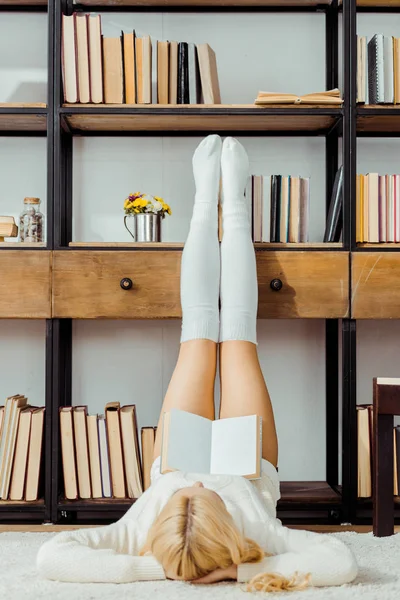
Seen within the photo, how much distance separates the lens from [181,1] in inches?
92.4

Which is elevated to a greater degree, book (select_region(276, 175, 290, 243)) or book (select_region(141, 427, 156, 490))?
book (select_region(276, 175, 290, 243))

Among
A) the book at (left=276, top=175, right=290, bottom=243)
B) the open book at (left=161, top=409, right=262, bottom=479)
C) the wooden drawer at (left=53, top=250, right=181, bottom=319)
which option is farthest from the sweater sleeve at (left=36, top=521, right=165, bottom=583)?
the book at (left=276, top=175, right=290, bottom=243)

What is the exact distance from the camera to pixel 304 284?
6.80 ft

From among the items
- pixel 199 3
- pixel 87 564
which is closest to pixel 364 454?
pixel 87 564

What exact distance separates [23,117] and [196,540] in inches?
59.5

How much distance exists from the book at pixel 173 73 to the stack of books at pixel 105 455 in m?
1.03

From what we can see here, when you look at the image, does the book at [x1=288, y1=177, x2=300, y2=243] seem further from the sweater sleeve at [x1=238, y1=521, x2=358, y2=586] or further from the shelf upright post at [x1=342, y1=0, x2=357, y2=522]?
the sweater sleeve at [x1=238, y1=521, x2=358, y2=586]

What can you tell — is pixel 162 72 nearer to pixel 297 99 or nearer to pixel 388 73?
pixel 297 99

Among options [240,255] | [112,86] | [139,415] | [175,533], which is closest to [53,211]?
[112,86]

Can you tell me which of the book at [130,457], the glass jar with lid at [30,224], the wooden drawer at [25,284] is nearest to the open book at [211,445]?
the book at [130,457]

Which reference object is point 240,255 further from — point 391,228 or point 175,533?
point 175,533

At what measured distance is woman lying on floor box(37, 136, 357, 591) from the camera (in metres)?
1.26

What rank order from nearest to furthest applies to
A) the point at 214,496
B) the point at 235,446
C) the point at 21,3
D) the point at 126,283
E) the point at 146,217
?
the point at 214,496, the point at 235,446, the point at 126,283, the point at 146,217, the point at 21,3

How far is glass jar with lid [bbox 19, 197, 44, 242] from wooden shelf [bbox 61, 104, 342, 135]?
0.31m
